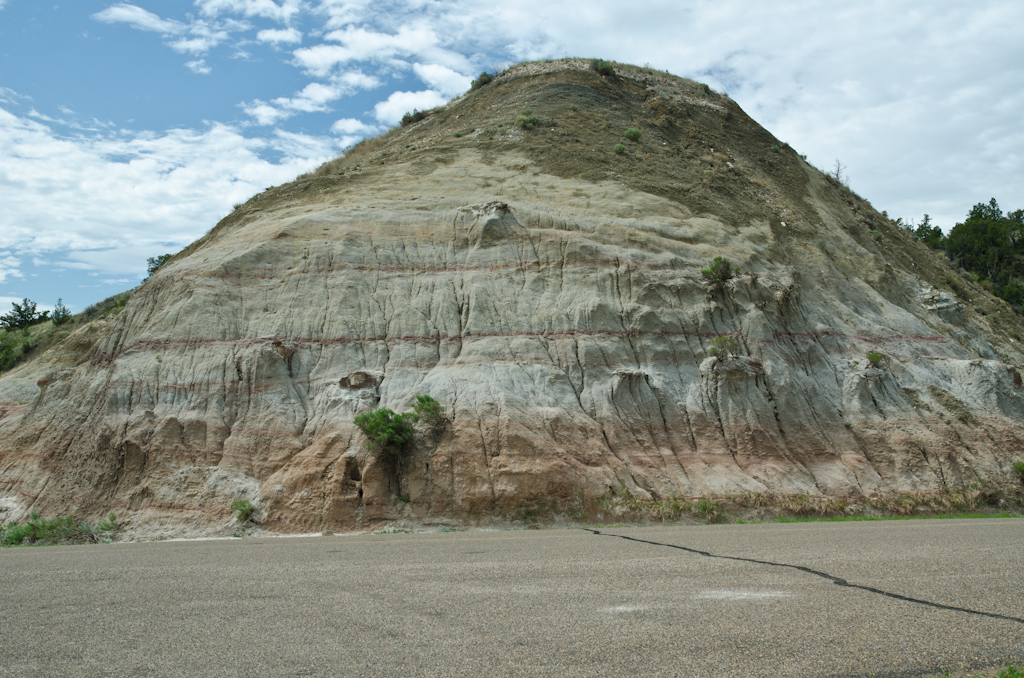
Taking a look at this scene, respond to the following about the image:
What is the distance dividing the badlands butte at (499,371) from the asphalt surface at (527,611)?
5.96 metres

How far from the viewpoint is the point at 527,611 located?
7168 millimetres

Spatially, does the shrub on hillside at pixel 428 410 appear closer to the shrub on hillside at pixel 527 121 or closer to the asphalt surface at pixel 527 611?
the asphalt surface at pixel 527 611

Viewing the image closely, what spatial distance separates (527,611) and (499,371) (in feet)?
43.2

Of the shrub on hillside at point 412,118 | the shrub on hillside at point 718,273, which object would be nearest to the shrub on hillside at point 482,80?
the shrub on hillside at point 412,118

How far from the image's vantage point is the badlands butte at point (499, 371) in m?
18.0

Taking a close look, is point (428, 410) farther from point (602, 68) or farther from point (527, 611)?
point (602, 68)

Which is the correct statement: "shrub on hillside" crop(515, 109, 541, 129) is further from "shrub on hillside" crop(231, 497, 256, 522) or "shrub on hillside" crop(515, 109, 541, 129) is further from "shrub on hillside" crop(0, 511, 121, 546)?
"shrub on hillside" crop(0, 511, 121, 546)

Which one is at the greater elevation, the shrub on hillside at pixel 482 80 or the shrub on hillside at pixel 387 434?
the shrub on hillside at pixel 482 80

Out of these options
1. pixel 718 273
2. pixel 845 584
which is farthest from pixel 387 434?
pixel 718 273

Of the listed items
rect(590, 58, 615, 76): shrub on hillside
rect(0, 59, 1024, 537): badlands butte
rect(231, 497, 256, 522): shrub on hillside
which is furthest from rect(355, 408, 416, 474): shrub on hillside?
rect(590, 58, 615, 76): shrub on hillside

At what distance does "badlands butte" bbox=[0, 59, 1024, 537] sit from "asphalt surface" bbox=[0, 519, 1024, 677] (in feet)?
19.5

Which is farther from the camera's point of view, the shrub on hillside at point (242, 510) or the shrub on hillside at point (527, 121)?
the shrub on hillside at point (527, 121)

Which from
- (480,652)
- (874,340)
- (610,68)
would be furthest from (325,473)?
(610,68)

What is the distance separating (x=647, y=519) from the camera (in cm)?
1736
